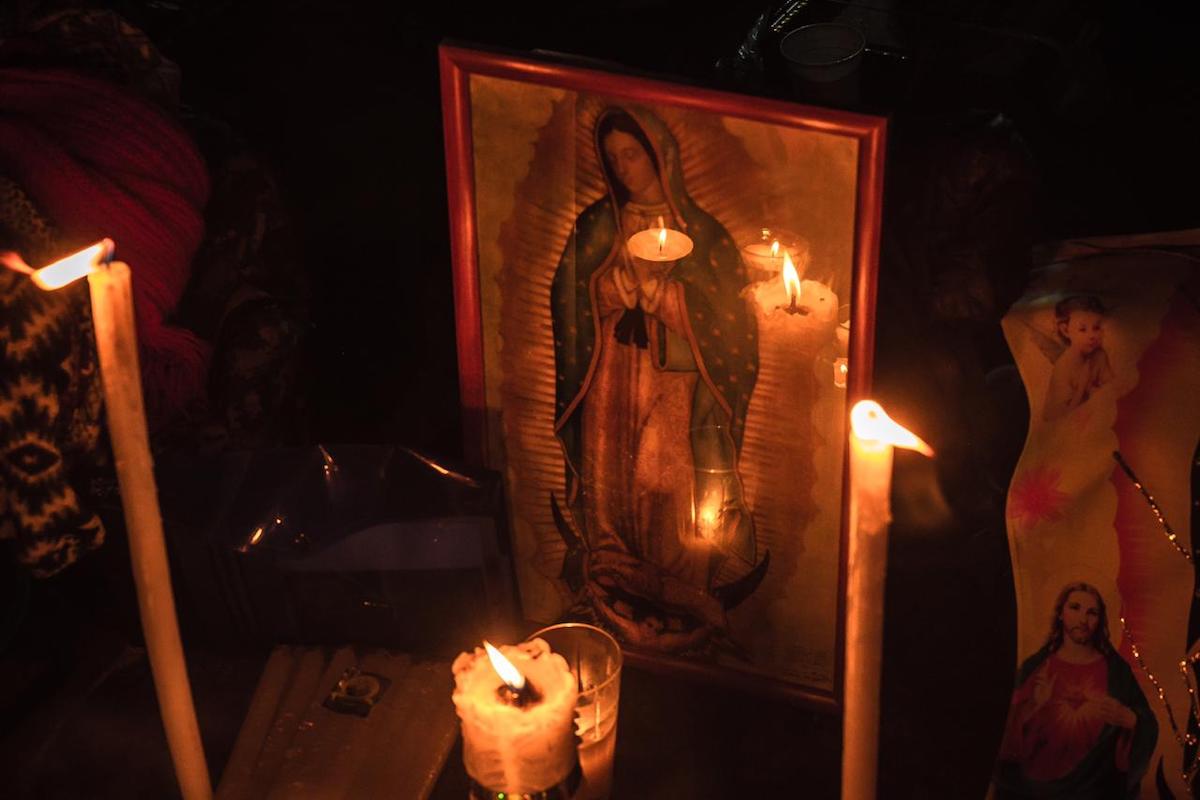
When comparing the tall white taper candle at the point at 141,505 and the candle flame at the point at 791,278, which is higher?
the candle flame at the point at 791,278

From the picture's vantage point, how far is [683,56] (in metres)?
1.23

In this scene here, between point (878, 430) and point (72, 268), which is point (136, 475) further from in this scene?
point (878, 430)

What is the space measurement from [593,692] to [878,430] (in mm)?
394

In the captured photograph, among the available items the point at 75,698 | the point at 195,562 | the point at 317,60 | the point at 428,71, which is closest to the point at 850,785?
the point at 195,562

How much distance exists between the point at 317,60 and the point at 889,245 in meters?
0.71

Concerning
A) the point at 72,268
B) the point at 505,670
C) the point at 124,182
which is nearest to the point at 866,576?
the point at 505,670

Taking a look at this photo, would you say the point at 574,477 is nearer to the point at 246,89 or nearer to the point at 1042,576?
the point at 1042,576

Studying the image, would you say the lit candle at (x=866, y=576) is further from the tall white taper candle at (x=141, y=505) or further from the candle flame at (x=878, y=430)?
the tall white taper candle at (x=141, y=505)

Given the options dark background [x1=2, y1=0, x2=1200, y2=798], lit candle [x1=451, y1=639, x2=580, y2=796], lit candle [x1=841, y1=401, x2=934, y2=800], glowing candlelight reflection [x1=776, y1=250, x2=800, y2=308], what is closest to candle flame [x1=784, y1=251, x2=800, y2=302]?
glowing candlelight reflection [x1=776, y1=250, x2=800, y2=308]

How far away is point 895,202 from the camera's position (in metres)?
1.09

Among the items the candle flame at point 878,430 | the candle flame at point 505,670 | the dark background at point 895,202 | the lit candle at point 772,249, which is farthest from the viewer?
the dark background at point 895,202

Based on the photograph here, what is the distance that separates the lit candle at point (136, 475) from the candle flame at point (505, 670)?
22 centimetres

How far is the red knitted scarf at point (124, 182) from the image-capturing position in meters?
1.07

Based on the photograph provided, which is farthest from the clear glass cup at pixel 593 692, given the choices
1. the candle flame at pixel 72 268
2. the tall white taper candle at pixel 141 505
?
the candle flame at pixel 72 268
